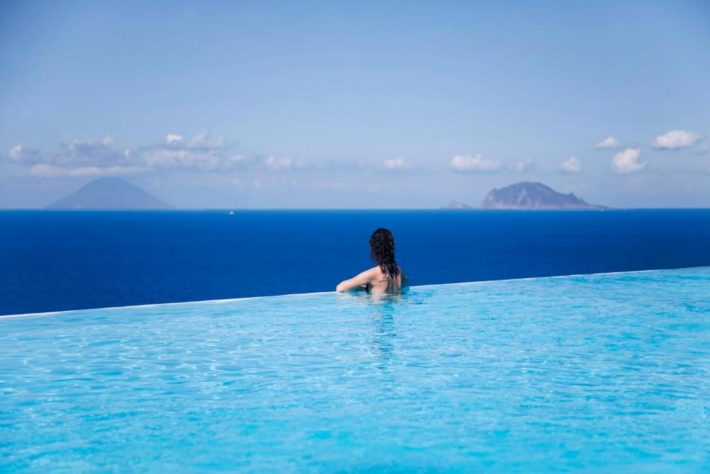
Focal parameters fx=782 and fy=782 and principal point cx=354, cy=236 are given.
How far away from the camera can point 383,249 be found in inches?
361

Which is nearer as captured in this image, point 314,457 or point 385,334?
point 314,457

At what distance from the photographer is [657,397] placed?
213 inches

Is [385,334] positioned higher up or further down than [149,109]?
further down

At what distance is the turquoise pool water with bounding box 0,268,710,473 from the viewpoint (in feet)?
14.1

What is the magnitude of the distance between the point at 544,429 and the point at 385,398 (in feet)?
3.76

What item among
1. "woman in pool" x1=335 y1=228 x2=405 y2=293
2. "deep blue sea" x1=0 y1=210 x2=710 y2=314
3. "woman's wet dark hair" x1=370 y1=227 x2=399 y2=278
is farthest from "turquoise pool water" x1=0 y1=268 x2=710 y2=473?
"deep blue sea" x1=0 y1=210 x2=710 y2=314

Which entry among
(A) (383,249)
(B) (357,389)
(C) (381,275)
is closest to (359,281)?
(C) (381,275)

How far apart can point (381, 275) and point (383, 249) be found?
613mm

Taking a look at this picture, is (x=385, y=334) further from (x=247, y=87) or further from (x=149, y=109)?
(x=149, y=109)

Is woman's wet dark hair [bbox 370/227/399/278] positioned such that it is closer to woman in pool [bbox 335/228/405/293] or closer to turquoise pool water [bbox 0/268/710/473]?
woman in pool [bbox 335/228/405/293]

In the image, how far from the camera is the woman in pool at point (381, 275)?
921cm

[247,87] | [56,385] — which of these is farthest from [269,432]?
[247,87]

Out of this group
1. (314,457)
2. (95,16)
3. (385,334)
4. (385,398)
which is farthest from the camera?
(95,16)

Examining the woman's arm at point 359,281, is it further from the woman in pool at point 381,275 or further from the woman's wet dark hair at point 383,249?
the woman's wet dark hair at point 383,249
